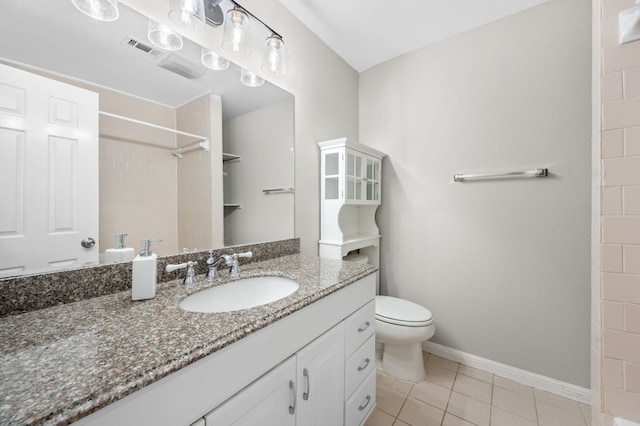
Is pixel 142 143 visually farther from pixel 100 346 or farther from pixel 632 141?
pixel 632 141

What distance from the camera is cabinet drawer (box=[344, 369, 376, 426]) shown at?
3.63ft

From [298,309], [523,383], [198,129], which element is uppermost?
[198,129]

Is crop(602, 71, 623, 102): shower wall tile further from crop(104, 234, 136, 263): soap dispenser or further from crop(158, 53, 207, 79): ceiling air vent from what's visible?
crop(104, 234, 136, 263): soap dispenser

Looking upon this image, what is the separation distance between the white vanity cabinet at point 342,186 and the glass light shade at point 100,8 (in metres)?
1.19

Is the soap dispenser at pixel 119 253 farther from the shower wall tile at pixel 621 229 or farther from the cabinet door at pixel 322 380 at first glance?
the shower wall tile at pixel 621 229

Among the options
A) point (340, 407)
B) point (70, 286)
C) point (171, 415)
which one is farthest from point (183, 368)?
point (340, 407)

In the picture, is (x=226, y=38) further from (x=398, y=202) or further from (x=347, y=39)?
(x=398, y=202)

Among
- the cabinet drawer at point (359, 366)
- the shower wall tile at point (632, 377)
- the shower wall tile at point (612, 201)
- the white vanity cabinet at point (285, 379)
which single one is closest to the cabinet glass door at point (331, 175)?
the white vanity cabinet at point (285, 379)

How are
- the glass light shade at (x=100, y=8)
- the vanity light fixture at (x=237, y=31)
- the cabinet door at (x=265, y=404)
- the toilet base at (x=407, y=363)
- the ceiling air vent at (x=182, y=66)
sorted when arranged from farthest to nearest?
the toilet base at (x=407, y=363)
the vanity light fixture at (x=237, y=31)
the ceiling air vent at (x=182, y=66)
the glass light shade at (x=100, y=8)
the cabinet door at (x=265, y=404)

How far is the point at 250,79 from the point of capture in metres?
1.38

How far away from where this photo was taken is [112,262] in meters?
0.90

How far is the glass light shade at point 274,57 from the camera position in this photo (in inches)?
52.9

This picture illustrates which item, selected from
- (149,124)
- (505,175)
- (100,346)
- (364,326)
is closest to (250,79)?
(149,124)

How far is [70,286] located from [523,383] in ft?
7.91
